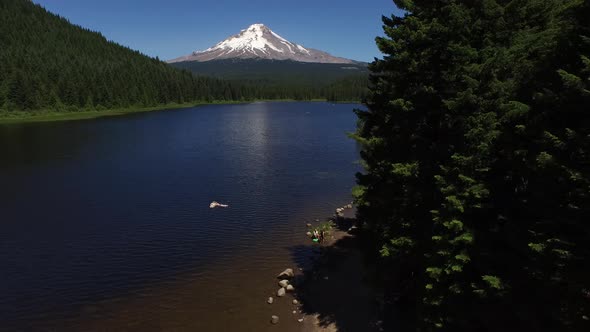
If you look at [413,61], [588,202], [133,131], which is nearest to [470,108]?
[413,61]

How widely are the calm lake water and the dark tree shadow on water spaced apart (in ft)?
4.94

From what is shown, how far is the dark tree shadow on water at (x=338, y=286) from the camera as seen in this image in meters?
23.3

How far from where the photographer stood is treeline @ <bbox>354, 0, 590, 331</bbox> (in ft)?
43.3

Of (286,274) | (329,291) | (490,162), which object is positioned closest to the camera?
(490,162)

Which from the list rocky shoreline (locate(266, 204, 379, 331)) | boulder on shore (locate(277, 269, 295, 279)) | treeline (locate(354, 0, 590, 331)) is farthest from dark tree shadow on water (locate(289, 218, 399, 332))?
treeline (locate(354, 0, 590, 331))

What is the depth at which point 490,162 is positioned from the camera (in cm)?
1606

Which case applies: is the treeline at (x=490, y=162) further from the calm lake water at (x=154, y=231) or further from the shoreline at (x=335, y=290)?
the calm lake water at (x=154, y=231)

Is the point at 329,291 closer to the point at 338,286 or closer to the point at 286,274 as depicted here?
the point at 338,286

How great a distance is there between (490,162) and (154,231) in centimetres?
3193

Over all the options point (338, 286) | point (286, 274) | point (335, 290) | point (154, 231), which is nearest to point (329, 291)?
point (335, 290)

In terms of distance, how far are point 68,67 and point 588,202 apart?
218216 mm

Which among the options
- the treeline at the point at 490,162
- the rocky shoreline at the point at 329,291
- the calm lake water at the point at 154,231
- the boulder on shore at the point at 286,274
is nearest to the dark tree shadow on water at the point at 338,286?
the rocky shoreline at the point at 329,291

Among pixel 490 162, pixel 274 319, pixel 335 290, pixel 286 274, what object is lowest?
pixel 274 319

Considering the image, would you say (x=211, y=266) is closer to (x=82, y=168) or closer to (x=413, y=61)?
(x=413, y=61)
